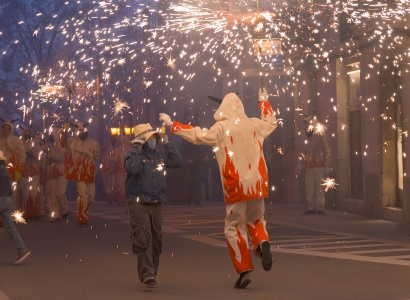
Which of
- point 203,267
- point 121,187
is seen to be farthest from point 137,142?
point 121,187

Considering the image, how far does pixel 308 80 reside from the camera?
2758 cm

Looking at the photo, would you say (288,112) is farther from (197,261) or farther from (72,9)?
(72,9)

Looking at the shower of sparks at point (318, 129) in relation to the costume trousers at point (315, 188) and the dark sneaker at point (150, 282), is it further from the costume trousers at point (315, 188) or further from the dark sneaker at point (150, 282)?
the dark sneaker at point (150, 282)

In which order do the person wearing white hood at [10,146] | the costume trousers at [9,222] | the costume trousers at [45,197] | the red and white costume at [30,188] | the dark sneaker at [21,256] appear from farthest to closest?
the costume trousers at [45,197], the red and white costume at [30,188], the person wearing white hood at [10,146], the costume trousers at [9,222], the dark sneaker at [21,256]

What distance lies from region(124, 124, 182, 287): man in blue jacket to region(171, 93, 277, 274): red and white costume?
580 mm

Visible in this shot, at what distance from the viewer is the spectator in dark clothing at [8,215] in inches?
551

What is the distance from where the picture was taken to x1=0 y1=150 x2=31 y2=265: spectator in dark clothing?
551 inches

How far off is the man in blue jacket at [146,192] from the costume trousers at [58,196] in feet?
37.9

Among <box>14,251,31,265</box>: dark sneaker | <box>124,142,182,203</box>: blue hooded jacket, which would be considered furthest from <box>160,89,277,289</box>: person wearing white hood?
<box>14,251,31,265</box>: dark sneaker

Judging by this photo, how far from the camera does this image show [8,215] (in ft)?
46.8

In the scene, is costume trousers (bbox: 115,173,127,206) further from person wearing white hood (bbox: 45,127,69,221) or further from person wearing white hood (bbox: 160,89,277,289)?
person wearing white hood (bbox: 160,89,277,289)

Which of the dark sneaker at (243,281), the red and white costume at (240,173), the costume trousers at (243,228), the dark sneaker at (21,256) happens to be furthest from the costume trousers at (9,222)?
the dark sneaker at (243,281)

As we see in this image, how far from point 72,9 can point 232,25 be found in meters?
33.0

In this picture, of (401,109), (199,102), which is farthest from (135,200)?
(199,102)
